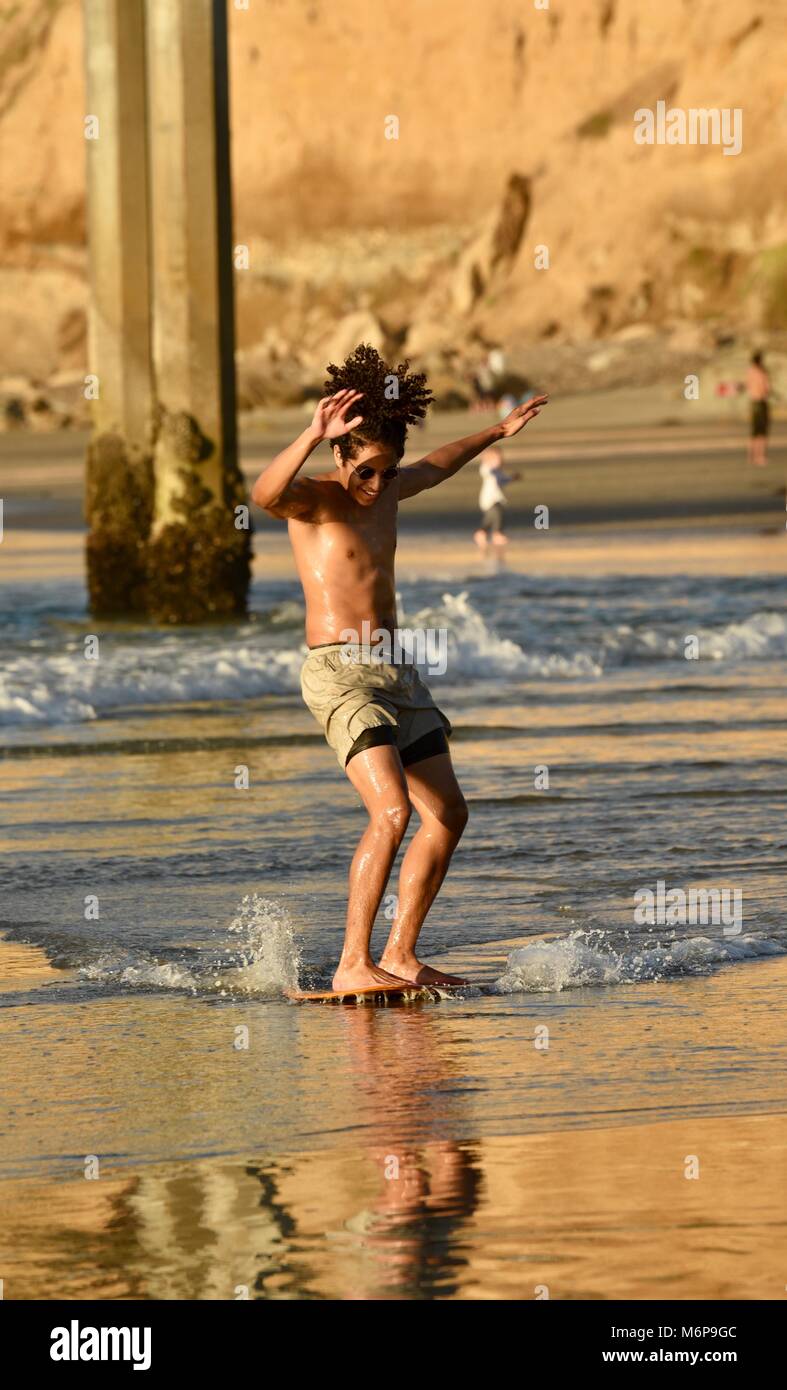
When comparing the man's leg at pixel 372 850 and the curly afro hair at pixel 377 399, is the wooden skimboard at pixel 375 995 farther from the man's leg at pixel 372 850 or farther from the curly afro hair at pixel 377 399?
the curly afro hair at pixel 377 399

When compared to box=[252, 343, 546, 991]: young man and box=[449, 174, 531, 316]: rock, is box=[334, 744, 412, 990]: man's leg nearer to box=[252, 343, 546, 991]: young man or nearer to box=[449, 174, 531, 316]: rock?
box=[252, 343, 546, 991]: young man

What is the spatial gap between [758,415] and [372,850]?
99.8 ft

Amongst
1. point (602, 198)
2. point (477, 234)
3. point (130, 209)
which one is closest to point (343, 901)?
point (130, 209)

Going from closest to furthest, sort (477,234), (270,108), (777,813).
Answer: (777,813) < (477,234) < (270,108)

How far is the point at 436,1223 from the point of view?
5.12 m

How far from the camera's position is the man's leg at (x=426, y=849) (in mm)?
7363

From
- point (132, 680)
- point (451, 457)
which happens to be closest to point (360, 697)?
point (451, 457)

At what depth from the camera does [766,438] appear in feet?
129

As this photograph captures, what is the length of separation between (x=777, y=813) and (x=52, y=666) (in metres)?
6.13

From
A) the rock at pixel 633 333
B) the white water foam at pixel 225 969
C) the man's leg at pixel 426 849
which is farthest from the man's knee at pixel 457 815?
the rock at pixel 633 333

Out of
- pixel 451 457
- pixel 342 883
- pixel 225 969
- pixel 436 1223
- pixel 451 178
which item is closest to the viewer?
pixel 436 1223

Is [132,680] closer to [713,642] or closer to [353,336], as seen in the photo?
[713,642]
